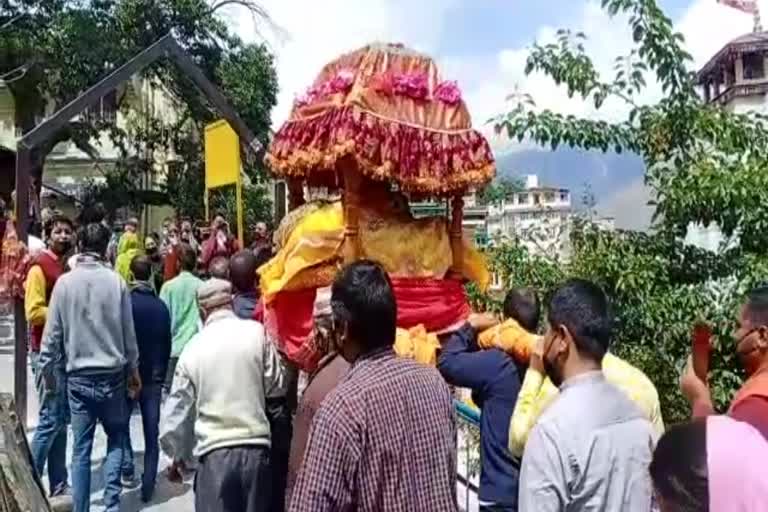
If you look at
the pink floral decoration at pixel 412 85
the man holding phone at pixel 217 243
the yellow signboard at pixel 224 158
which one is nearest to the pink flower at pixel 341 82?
the pink floral decoration at pixel 412 85

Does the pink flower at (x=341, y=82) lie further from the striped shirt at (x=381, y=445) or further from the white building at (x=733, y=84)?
the striped shirt at (x=381, y=445)

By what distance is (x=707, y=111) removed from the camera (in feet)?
18.7

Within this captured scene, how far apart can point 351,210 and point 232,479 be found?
150cm

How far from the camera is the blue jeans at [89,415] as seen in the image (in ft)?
20.6

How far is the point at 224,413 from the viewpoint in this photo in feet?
16.4

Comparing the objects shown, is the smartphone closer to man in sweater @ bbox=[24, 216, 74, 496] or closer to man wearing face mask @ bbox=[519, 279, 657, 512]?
man wearing face mask @ bbox=[519, 279, 657, 512]

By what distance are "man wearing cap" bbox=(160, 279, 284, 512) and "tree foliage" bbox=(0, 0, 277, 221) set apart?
16707 mm

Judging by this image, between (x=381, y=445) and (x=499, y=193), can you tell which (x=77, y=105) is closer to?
(x=499, y=193)

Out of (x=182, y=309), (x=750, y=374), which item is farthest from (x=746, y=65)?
(x=750, y=374)

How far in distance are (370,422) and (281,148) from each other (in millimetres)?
2925

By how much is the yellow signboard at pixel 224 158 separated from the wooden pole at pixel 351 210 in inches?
175

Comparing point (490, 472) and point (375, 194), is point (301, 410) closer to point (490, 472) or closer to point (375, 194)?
point (490, 472)

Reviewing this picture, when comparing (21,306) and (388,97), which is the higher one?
(388,97)

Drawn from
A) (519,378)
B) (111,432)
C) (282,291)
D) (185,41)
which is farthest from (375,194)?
(185,41)
